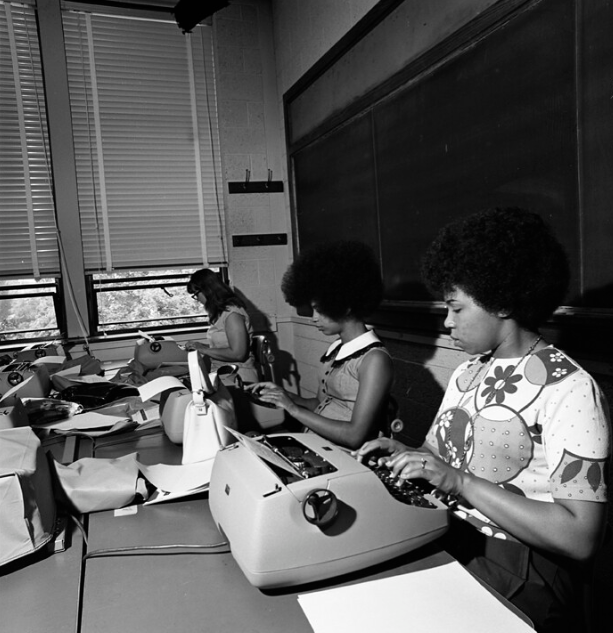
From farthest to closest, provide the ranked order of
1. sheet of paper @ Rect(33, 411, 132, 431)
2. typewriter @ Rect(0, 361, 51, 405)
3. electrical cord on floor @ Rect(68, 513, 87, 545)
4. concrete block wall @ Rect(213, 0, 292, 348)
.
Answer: concrete block wall @ Rect(213, 0, 292, 348) < typewriter @ Rect(0, 361, 51, 405) < sheet of paper @ Rect(33, 411, 132, 431) < electrical cord on floor @ Rect(68, 513, 87, 545)

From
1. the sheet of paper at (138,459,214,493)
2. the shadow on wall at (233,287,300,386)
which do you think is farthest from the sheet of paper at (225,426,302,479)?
the shadow on wall at (233,287,300,386)

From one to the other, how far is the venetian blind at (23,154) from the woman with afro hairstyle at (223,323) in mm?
1331

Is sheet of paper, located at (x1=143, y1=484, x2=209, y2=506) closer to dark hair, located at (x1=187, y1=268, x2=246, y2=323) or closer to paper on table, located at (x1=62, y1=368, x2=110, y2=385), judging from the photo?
paper on table, located at (x1=62, y1=368, x2=110, y2=385)

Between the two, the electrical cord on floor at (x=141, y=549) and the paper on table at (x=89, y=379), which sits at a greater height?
the paper on table at (x=89, y=379)

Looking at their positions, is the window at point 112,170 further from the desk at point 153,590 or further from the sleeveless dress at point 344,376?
the desk at point 153,590

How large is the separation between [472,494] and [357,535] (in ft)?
0.82

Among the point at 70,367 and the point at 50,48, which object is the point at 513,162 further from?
the point at 50,48

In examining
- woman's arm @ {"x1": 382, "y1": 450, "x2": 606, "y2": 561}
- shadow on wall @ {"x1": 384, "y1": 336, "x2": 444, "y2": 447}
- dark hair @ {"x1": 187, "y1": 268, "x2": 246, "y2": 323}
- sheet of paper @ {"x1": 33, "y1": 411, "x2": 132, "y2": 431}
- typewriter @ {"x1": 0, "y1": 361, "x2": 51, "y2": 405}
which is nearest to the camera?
woman's arm @ {"x1": 382, "y1": 450, "x2": 606, "y2": 561}

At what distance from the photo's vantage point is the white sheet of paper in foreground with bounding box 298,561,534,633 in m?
0.78

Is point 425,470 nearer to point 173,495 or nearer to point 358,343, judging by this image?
point 173,495

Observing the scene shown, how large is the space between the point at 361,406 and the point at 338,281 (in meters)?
0.50

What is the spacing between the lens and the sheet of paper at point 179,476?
125cm

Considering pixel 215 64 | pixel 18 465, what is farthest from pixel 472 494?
pixel 215 64

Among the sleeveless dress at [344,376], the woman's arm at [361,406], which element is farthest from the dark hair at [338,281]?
the woman's arm at [361,406]
